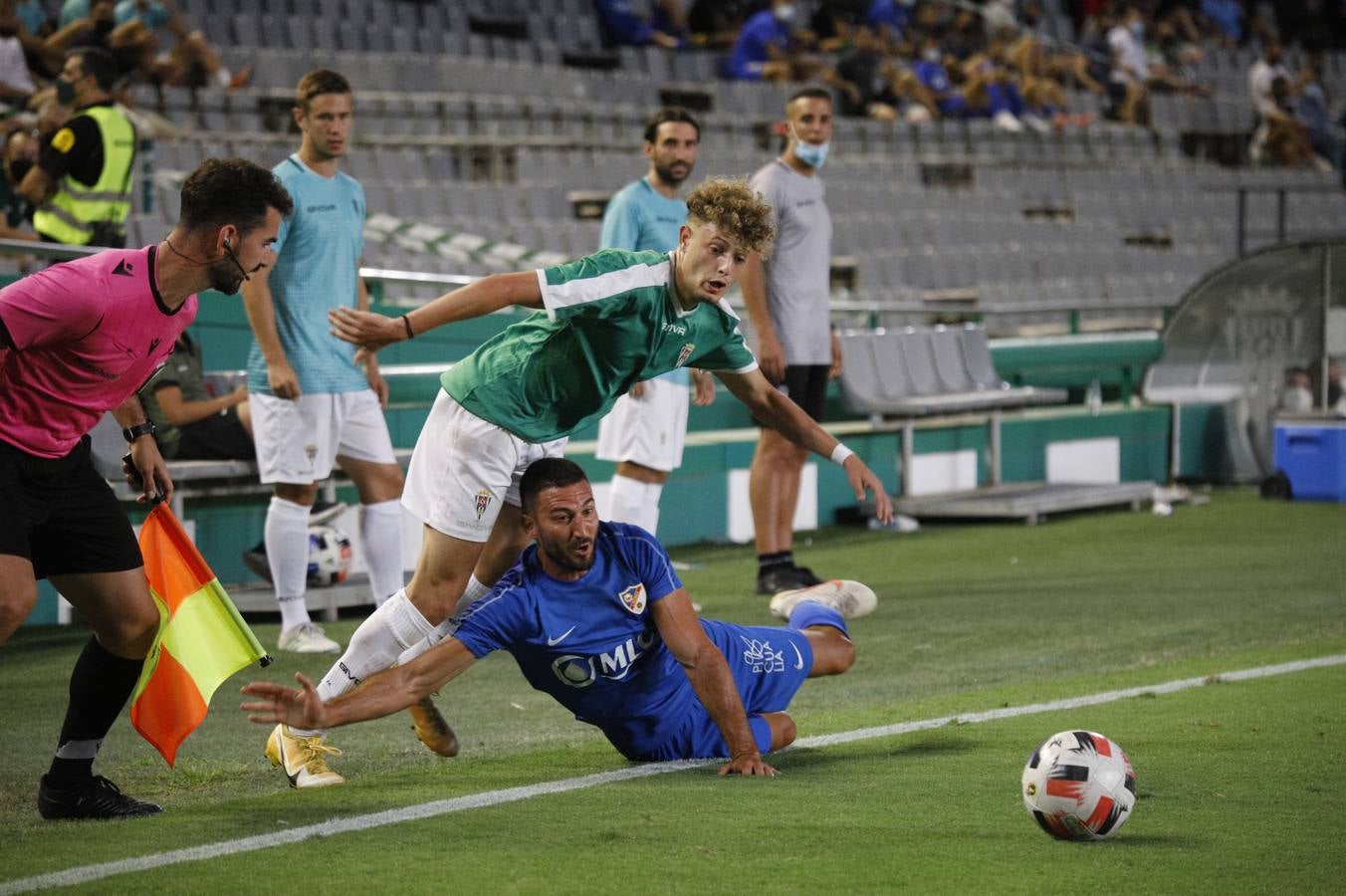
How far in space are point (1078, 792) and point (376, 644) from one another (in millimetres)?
1986

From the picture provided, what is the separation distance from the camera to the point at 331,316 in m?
5.09

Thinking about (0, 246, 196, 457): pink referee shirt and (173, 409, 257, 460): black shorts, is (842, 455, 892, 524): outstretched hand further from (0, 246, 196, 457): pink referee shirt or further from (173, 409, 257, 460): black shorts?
(173, 409, 257, 460): black shorts

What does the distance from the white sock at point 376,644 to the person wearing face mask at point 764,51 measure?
15.1 meters

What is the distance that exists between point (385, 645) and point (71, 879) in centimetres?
135

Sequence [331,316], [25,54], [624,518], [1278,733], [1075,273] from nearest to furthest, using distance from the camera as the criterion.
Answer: [331,316]
[1278,733]
[624,518]
[25,54]
[1075,273]

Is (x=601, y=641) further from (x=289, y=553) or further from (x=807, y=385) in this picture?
(x=807, y=385)

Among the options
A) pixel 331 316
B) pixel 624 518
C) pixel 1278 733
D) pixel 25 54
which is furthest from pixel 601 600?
pixel 25 54

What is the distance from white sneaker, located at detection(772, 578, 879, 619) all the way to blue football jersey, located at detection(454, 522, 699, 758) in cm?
89

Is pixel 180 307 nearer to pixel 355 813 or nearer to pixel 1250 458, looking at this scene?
pixel 355 813

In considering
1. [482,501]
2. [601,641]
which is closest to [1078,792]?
[601,641]

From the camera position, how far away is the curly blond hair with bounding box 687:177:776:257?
5.27m

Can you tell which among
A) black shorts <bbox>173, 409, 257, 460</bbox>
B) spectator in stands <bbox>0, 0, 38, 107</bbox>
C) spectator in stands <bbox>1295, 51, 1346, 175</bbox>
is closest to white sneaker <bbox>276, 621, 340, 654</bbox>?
black shorts <bbox>173, 409, 257, 460</bbox>

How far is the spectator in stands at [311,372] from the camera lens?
24.3ft

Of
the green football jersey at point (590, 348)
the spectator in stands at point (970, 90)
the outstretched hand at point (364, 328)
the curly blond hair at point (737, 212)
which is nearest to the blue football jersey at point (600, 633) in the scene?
the green football jersey at point (590, 348)
